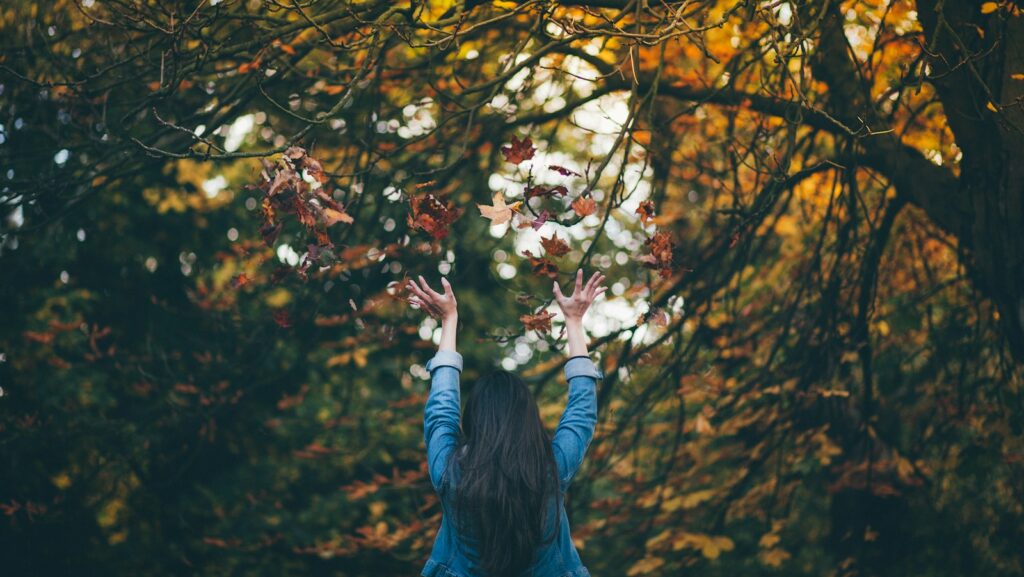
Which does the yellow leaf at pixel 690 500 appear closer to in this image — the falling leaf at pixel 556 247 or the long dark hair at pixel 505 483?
the falling leaf at pixel 556 247

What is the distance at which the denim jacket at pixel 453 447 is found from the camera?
2.40m

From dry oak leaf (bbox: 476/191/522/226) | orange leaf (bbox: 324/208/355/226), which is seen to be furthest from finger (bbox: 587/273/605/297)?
orange leaf (bbox: 324/208/355/226)

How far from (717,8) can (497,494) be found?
14.3ft

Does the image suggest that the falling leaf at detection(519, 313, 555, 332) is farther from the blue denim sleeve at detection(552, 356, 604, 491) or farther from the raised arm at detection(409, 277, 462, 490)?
the blue denim sleeve at detection(552, 356, 604, 491)

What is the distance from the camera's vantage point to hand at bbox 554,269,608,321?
2.73 m

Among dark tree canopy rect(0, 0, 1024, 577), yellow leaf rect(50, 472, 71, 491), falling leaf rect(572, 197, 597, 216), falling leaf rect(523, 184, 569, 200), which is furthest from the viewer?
yellow leaf rect(50, 472, 71, 491)

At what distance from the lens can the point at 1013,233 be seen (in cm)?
391

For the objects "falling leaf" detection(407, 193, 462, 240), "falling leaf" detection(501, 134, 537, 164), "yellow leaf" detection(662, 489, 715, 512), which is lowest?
"yellow leaf" detection(662, 489, 715, 512)

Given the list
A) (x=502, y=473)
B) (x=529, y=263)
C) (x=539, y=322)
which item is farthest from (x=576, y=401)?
(x=529, y=263)

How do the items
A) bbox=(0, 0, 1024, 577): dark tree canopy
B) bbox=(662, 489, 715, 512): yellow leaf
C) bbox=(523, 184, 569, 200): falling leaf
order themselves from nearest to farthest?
bbox=(523, 184, 569, 200): falling leaf → bbox=(0, 0, 1024, 577): dark tree canopy → bbox=(662, 489, 715, 512): yellow leaf

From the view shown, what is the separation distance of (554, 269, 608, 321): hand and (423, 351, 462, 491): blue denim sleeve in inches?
15.0

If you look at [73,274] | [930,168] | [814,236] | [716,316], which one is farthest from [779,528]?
[73,274]

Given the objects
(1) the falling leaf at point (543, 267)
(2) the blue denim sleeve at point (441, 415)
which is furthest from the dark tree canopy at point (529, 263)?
(2) the blue denim sleeve at point (441, 415)

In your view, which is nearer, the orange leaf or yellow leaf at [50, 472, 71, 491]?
the orange leaf
